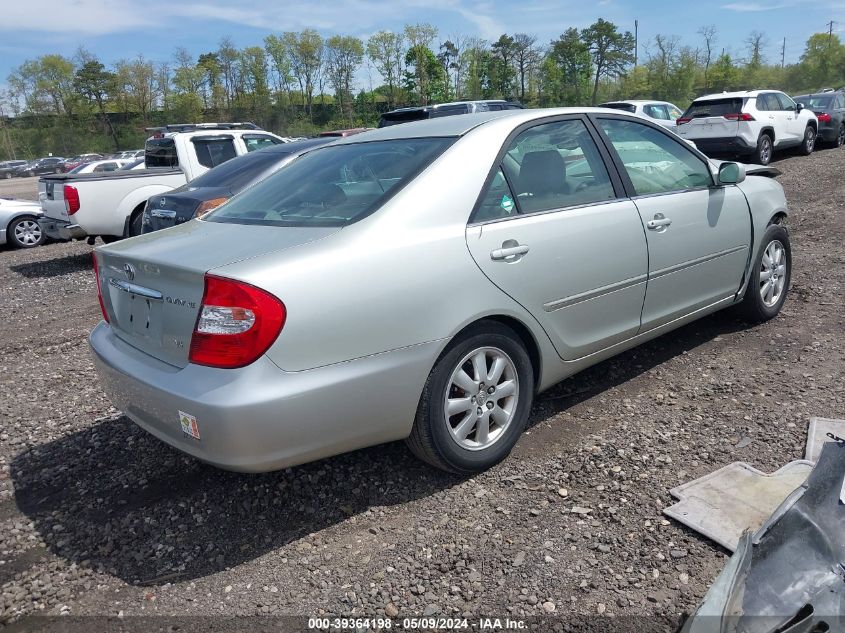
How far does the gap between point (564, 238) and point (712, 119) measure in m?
13.1

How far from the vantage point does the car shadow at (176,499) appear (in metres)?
2.88

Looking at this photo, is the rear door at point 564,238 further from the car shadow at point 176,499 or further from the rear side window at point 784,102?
the rear side window at point 784,102

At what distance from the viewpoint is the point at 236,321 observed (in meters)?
2.59

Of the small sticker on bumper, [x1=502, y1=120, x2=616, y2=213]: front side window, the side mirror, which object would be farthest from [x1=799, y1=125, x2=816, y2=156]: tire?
the small sticker on bumper

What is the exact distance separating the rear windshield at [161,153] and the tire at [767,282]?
8358 mm

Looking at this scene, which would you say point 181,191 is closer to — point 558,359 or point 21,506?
point 21,506

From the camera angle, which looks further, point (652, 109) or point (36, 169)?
point (36, 169)

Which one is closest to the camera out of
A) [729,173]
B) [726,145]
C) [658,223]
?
[658,223]

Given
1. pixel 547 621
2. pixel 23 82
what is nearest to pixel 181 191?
pixel 547 621

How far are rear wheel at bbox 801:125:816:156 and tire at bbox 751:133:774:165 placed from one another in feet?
6.91

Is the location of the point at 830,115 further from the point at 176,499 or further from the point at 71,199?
the point at 176,499

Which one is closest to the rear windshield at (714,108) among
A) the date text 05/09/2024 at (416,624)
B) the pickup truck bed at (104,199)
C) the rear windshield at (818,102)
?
the rear windshield at (818,102)

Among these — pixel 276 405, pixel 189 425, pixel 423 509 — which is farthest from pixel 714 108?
pixel 189 425

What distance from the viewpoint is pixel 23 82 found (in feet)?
248
